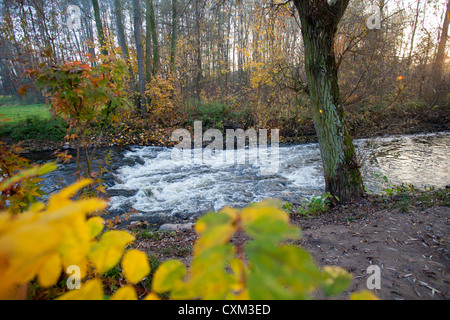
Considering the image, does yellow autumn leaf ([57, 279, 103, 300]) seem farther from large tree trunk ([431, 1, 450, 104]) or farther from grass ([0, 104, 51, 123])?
large tree trunk ([431, 1, 450, 104])

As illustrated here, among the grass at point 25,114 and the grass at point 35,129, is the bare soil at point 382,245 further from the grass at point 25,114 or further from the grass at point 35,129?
the grass at point 25,114

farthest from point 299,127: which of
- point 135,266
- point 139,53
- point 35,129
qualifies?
point 35,129

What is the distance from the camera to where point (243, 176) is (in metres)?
7.91

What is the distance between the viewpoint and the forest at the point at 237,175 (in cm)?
39

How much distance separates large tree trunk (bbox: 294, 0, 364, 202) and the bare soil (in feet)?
1.81

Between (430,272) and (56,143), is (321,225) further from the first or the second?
(56,143)

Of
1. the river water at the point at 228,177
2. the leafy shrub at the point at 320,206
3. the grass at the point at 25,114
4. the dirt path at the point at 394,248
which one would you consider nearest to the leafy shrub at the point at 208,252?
the dirt path at the point at 394,248

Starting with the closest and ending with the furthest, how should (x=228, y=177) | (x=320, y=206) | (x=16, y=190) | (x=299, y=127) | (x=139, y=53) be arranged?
1. (x=16, y=190)
2. (x=320, y=206)
3. (x=228, y=177)
4. (x=139, y=53)
5. (x=299, y=127)

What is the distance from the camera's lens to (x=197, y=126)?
44.3 ft

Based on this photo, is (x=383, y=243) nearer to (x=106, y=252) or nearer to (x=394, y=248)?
(x=394, y=248)

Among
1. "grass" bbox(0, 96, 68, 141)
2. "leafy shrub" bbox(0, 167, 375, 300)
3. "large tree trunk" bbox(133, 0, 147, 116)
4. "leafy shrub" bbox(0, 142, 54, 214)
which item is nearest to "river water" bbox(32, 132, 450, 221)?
"leafy shrub" bbox(0, 142, 54, 214)

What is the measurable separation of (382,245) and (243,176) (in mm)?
5303

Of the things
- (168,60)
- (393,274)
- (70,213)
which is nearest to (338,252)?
(393,274)

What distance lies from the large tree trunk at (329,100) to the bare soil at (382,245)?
1.81 feet
